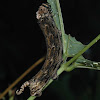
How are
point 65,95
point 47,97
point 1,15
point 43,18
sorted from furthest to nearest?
point 1,15 < point 47,97 < point 65,95 < point 43,18

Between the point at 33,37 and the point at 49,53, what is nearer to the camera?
the point at 49,53

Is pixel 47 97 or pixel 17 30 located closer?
pixel 47 97

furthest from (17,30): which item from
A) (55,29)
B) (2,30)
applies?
(55,29)

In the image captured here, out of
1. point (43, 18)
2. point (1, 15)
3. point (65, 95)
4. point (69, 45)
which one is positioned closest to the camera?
point (69, 45)

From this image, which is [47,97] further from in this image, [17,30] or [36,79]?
Answer: [36,79]

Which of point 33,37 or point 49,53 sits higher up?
point 49,53

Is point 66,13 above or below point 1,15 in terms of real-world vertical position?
below
